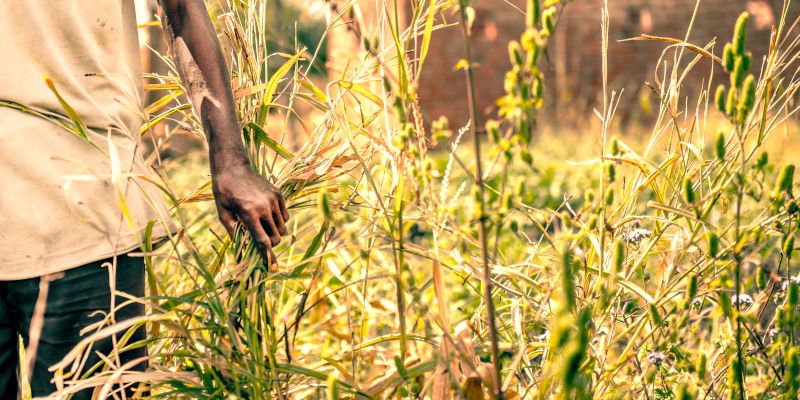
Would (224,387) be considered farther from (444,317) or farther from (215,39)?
(215,39)

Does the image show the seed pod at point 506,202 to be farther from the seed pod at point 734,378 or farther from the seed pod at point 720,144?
the seed pod at point 734,378

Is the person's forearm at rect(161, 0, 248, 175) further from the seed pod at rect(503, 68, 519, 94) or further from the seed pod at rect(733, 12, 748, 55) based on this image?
the seed pod at rect(733, 12, 748, 55)

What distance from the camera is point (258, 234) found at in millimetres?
1555

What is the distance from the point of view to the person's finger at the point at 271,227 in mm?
1562

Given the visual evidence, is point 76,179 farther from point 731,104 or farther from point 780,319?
point 780,319

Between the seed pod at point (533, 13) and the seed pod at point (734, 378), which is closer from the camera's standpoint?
the seed pod at point (533, 13)

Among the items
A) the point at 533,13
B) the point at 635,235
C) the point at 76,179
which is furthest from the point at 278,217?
the point at 635,235

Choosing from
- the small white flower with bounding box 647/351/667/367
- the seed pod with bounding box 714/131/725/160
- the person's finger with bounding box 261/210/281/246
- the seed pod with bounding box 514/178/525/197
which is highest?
the seed pod with bounding box 714/131/725/160

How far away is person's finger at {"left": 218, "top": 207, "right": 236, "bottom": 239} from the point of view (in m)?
1.62

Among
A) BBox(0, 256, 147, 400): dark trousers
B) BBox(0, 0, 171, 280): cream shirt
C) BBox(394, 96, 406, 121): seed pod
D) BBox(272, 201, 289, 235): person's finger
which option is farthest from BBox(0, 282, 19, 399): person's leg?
BBox(394, 96, 406, 121): seed pod

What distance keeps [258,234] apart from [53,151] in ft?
1.32

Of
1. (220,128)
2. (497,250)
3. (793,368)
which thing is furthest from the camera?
(497,250)

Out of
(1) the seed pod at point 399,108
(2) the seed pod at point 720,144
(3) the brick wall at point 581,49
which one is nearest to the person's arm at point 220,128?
(1) the seed pod at point 399,108

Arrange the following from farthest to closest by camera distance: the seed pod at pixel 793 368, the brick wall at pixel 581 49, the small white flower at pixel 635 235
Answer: the brick wall at pixel 581 49 < the small white flower at pixel 635 235 < the seed pod at pixel 793 368
